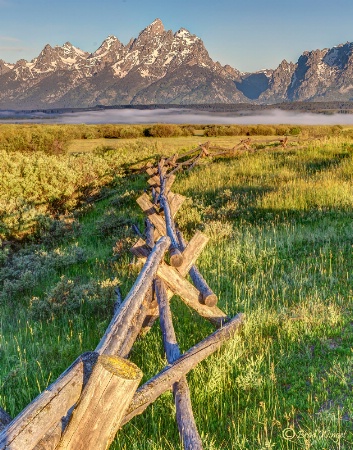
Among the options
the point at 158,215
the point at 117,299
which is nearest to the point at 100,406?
the point at 117,299

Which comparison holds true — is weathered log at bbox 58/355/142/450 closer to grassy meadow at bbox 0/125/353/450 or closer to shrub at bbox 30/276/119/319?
grassy meadow at bbox 0/125/353/450

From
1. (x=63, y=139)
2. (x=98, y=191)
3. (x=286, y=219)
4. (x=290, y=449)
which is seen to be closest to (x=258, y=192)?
(x=286, y=219)

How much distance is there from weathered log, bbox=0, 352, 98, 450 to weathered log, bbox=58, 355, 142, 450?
0.32ft

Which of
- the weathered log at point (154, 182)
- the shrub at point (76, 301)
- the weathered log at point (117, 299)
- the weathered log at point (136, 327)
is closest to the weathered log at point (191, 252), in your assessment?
the weathered log at point (136, 327)

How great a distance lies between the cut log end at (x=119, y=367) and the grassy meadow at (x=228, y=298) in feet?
4.19

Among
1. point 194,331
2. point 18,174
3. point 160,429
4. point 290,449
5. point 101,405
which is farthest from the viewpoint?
point 18,174

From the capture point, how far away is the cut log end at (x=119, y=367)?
244 cm

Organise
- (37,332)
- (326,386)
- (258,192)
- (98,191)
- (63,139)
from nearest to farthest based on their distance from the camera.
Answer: (326,386)
(37,332)
(258,192)
(98,191)
(63,139)

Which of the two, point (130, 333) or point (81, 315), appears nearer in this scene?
point (130, 333)

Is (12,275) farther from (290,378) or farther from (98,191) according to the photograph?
(98,191)

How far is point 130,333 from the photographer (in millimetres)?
3936

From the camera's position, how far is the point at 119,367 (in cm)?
252

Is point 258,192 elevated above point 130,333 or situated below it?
below

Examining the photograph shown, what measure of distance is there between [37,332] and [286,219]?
7279 millimetres
